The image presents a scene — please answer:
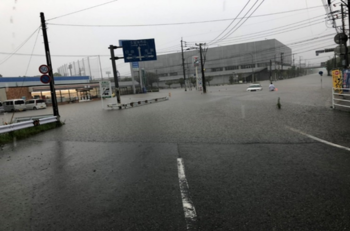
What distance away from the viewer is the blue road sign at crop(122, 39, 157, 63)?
25531mm

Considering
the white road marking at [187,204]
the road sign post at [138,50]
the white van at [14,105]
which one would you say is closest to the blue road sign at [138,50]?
the road sign post at [138,50]

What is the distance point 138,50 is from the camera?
26141 millimetres

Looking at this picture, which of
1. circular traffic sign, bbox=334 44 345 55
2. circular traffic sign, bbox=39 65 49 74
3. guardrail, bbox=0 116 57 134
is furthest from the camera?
circular traffic sign, bbox=334 44 345 55

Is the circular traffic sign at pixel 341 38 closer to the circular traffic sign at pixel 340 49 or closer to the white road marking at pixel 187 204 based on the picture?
the circular traffic sign at pixel 340 49

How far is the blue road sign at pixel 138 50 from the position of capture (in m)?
25.5

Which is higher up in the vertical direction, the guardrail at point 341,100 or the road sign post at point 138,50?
the road sign post at point 138,50

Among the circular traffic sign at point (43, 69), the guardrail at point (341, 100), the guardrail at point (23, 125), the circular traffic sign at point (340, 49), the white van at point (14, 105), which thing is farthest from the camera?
the white van at point (14, 105)

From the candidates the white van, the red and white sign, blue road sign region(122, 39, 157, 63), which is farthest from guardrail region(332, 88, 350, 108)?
the white van

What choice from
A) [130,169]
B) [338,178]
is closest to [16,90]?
[130,169]

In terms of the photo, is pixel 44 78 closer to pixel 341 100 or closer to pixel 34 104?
pixel 341 100

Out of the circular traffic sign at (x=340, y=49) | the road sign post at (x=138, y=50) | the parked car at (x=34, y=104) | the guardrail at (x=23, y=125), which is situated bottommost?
the guardrail at (x=23, y=125)

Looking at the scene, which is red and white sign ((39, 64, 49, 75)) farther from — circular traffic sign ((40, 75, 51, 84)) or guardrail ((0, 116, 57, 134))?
guardrail ((0, 116, 57, 134))

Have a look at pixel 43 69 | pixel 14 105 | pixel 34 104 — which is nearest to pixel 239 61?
pixel 34 104

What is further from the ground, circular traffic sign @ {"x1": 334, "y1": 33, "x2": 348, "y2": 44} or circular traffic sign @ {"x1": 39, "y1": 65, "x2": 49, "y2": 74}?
circular traffic sign @ {"x1": 334, "y1": 33, "x2": 348, "y2": 44}
